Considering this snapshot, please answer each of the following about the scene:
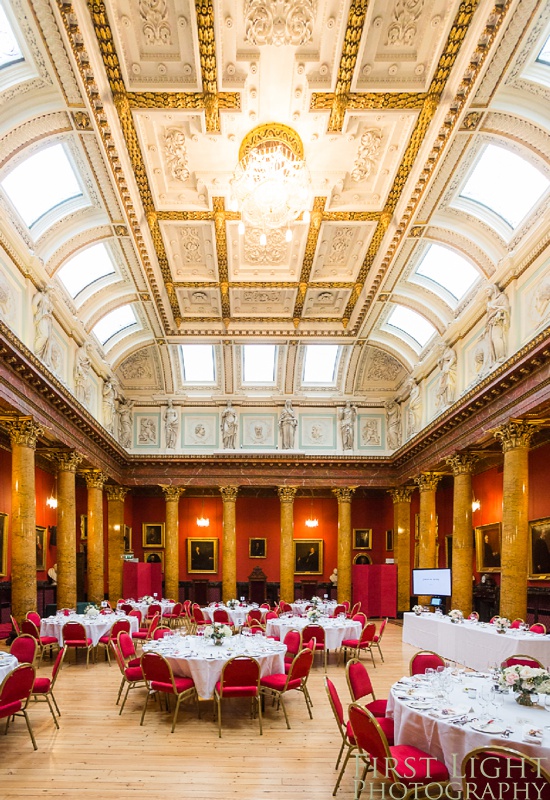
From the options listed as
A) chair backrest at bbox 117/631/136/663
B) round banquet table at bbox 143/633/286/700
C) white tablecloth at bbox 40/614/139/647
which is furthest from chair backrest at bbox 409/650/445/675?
white tablecloth at bbox 40/614/139/647

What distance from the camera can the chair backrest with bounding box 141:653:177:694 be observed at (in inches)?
318

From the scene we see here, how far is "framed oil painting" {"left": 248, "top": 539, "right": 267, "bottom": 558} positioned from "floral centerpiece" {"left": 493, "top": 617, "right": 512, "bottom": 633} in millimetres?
14626

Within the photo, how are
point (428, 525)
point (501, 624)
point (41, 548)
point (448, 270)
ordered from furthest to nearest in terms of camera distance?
point (41, 548) < point (428, 525) < point (448, 270) < point (501, 624)

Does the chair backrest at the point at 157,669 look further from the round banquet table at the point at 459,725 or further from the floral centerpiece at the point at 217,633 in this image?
the round banquet table at the point at 459,725

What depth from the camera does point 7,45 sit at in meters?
8.86

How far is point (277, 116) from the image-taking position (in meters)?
10.5

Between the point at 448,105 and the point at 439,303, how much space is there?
285 inches

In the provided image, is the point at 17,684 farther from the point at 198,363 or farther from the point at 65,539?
the point at 198,363

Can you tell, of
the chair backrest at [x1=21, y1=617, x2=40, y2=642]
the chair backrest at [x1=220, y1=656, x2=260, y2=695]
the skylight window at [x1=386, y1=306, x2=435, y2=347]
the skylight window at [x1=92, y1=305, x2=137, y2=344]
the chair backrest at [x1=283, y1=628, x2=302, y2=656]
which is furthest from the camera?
the skylight window at [x1=386, y1=306, x2=435, y2=347]

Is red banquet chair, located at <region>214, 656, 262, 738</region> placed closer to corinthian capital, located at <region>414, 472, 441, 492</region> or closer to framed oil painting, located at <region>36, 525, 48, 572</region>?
corinthian capital, located at <region>414, 472, 441, 492</region>

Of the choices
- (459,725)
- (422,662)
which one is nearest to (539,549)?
(422,662)

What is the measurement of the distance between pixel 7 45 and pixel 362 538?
2134 cm

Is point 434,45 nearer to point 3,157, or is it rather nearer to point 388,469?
point 3,157

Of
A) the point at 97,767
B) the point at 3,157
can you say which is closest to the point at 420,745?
the point at 97,767
